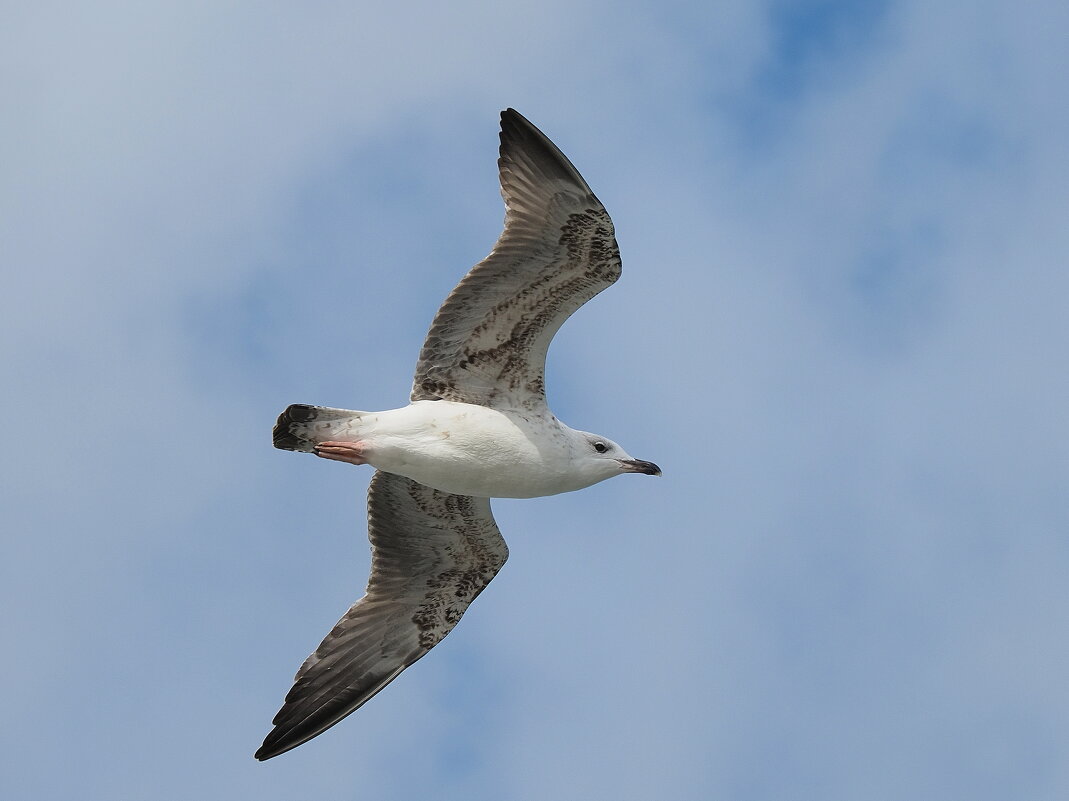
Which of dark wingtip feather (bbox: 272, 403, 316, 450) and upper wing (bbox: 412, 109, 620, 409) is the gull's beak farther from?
dark wingtip feather (bbox: 272, 403, 316, 450)

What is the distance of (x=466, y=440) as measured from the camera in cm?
1623

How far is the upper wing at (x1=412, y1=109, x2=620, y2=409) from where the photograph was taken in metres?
15.8

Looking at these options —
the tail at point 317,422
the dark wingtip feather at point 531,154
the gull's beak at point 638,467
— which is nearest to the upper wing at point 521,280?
the dark wingtip feather at point 531,154

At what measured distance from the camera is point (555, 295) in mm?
16125

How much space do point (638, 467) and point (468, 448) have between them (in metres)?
1.91

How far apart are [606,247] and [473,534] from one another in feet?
12.0

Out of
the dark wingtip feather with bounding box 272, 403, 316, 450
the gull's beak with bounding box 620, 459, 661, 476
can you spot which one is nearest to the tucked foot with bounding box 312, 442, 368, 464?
the dark wingtip feather with bounding box 272, 403, 316, 450

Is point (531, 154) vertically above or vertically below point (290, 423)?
above

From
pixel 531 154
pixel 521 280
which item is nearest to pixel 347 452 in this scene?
pixel 521 280

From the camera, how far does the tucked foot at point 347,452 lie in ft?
53.0

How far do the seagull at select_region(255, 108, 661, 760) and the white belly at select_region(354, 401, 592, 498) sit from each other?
0.5 inches

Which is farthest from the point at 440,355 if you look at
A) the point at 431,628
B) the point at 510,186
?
the point at 431,628

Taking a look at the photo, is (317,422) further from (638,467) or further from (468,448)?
(638,467)

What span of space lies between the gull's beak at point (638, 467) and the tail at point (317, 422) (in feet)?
8.83
